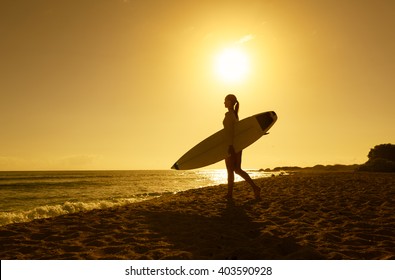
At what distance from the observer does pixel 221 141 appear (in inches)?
356

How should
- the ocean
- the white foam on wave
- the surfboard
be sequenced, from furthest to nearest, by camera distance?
1. the ocean
2. the surfboard
3. the white foam on wave

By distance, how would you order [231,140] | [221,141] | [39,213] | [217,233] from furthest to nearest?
1. [221,141]
2. [39,213]
3. [231,140]
4. [217,233]

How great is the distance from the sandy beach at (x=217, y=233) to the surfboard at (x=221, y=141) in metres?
2.29

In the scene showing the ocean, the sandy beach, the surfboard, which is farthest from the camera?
the ocean

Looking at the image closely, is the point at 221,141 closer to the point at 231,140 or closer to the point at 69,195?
the point at 231,140

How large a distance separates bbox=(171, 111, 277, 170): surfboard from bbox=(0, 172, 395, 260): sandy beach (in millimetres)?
2291

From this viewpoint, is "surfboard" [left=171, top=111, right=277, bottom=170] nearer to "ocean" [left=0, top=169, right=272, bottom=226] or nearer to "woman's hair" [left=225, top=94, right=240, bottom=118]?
"woman's hair" [left=225, top=94, right=240, bottom=118]

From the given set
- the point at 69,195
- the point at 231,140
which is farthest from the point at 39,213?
the point at 69,195

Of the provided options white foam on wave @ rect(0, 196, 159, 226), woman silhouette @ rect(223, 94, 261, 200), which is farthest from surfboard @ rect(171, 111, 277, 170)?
white foam on wave @ rect(0, 196, 159, 226)

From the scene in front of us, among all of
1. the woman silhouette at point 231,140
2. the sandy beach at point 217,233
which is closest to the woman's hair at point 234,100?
the woman silhouette at point 231,140

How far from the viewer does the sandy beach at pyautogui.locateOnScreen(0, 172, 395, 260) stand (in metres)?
3.54

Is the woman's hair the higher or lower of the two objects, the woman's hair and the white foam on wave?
the higher

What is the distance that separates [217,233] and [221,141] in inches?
192

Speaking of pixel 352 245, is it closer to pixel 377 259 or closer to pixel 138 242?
pixel 377 259
